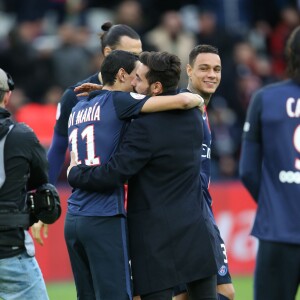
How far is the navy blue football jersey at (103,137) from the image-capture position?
6.20 meters

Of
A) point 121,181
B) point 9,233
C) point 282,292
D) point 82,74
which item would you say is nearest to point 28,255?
point 9,233

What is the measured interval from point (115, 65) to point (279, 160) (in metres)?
1.31

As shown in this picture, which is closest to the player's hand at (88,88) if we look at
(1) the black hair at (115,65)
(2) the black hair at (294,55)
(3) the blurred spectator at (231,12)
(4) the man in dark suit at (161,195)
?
(1) the black hair at (115,65)

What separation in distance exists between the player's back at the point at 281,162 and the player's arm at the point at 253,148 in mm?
45

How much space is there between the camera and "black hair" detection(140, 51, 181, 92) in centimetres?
620

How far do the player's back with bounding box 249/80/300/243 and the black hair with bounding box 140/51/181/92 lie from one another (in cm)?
75

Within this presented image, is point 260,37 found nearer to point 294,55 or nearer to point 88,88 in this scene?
point 88,88

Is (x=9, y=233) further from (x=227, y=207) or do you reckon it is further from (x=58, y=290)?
(x=227, y=207)

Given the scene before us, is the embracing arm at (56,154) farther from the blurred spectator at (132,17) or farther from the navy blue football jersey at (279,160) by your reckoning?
the blurred spectator at (132,17)

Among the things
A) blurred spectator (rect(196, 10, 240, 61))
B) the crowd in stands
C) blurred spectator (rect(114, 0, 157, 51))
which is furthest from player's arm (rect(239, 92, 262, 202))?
blurred spectator (rect(196, 10, 240, 61))

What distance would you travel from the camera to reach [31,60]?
14.8m

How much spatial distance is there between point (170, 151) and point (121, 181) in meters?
0.37

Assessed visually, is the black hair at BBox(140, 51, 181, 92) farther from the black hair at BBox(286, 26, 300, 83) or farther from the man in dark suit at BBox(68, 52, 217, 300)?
the black hair at BBox(286, 26, 300, 83)

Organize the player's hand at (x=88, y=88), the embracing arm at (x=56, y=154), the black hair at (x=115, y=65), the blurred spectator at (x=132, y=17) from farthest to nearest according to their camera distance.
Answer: the blurred spectator at (x=132, y=17) → the embracing arm at (x=56, y=154) → the player's hand at (x=88, y=88) → the black hair at (x=115, y=65)
